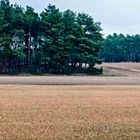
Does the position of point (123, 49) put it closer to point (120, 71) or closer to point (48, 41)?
point (120, 71)

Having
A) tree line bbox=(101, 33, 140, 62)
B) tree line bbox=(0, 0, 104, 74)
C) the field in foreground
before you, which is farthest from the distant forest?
tree line bbox=(101, 33, 140, 62)

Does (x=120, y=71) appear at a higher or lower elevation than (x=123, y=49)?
lower

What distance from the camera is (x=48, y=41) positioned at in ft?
259

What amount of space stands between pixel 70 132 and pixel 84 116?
154 inches

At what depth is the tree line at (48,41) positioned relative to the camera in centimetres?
7862

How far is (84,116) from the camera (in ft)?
59.1

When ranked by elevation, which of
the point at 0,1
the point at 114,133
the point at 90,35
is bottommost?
the point at 114,133

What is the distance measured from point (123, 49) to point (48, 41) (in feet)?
307

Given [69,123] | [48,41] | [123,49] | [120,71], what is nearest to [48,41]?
[48,41]

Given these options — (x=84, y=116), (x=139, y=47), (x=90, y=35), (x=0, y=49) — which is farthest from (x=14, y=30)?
(x=139, y=47)

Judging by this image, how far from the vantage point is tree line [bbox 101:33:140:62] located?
16788 centimetres

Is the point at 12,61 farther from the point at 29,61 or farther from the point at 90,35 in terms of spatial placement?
the point at 90,35

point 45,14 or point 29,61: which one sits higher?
point 45,14

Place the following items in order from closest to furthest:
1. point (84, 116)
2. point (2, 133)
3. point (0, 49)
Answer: point (2, 133) < point (84, 116) < point (0, 49)
